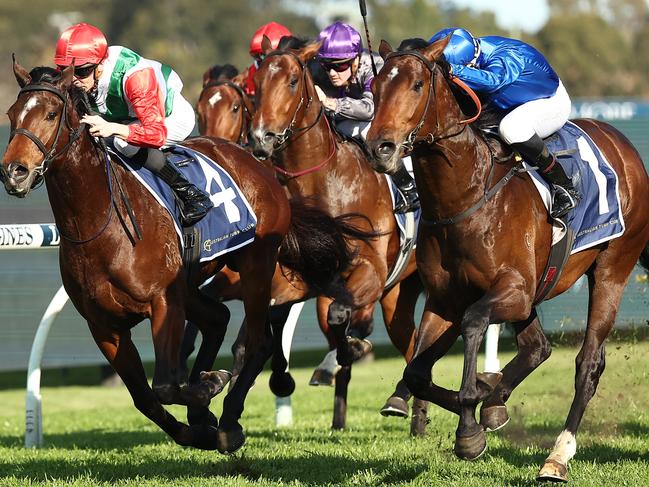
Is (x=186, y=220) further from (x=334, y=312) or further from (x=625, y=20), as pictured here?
(x=625, y=20)

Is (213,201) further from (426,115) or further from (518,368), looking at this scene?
(518,368)

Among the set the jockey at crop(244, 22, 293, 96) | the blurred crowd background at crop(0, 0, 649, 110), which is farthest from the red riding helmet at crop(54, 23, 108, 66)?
the blurred crowd background at crop(0, 0, 649, 110)

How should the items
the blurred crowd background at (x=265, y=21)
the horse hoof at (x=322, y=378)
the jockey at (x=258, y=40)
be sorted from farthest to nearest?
1. the blurred crowd background at (x=265, y=21)
2. the jockey at (x=258, y=40)
3. the horse hoof at (x=322, y=378)

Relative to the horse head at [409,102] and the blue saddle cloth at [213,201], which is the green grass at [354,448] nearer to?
the blue saddle cloth at [213,201]

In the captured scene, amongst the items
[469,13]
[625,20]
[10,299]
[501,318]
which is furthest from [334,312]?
[625,20]

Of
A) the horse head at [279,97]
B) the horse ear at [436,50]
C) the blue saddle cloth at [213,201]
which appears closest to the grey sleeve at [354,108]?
the horse head at [279,97]

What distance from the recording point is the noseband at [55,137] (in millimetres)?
4945

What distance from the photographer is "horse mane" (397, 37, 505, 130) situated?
5203 mm

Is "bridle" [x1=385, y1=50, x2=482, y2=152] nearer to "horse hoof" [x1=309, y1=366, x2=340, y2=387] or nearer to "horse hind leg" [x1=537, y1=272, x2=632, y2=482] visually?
"horse hind leg" [x1=537, y1=272, x2=632, y2=482]

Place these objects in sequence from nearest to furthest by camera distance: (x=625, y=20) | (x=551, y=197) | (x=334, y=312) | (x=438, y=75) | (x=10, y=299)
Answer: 1. (x=438, y=75)
2. (x=551, y=197)
3. (x=334, y=312)
4. (x=10, y=299)
5. (x=625, y=20)

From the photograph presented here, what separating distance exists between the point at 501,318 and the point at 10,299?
658cm

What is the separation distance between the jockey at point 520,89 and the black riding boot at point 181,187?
130cm

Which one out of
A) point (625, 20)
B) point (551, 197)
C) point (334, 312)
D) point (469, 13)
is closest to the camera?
point (551, 197)

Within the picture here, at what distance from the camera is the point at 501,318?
5.15m
